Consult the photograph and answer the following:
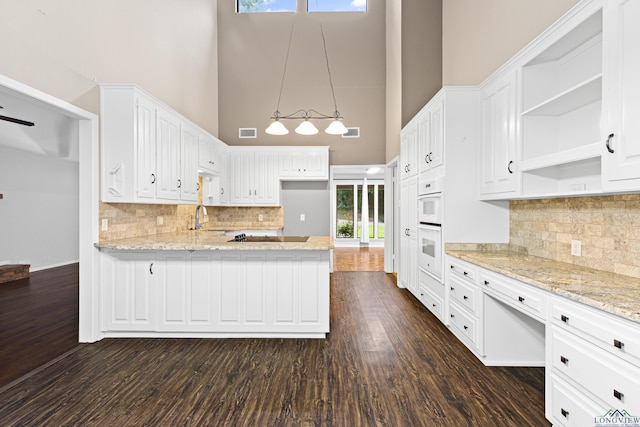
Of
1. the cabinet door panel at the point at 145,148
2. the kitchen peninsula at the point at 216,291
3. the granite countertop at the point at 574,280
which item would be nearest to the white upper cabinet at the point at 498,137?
the granite countertop at the point at 574,280

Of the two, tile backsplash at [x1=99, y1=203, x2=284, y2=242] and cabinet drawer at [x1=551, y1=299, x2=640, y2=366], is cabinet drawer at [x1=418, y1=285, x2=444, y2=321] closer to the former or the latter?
cabinet drawer at [x1=551, y1=299, x2=640, y2=366]

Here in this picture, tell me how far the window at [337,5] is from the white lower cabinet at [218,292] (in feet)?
18.0

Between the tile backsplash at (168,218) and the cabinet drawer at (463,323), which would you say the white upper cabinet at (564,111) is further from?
the tile backsplash at (168,218)

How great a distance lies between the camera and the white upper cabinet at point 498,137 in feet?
8.54

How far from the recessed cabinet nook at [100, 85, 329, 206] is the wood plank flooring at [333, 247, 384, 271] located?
2.11 m

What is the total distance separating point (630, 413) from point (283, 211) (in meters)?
5.54

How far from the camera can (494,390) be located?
2234 millimetres

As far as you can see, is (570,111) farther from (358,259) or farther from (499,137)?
(358,259)

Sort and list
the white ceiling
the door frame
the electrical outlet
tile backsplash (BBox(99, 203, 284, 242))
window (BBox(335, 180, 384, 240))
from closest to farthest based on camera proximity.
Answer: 1. the electrical outlet
2. the door frame
3. tile backsplash (BBox(99, 203, 284, 242))
4. the white ceiling
5. window (BBox(335, 180, 384, 240))

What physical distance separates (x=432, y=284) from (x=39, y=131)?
607 cm

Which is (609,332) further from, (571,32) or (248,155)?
(248,155)

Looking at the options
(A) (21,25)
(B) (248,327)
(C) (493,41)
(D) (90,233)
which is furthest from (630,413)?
(A) (21,25)

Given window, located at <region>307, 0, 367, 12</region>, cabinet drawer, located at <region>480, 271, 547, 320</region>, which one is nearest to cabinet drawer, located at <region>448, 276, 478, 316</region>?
cabinet drawer, located at <region>480, 271, 547, 320</region>

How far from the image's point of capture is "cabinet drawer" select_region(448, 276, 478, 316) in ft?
8.75
